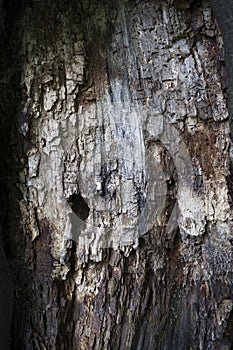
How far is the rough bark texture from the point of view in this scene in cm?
104

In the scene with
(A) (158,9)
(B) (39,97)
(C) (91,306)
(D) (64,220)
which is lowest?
(C) (91,306)

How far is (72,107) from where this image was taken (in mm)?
1060

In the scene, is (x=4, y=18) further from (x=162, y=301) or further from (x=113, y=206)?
(x=162, y=301)

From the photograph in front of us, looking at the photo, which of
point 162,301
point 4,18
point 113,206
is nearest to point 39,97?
point 4,18

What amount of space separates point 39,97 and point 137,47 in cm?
25

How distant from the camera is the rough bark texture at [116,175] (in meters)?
1.04

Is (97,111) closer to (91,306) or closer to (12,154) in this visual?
(12,154)

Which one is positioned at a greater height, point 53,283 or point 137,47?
point 137,47

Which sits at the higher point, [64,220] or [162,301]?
[64,220]

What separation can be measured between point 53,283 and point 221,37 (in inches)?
26.8

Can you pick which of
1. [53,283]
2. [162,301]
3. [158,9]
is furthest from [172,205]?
[158,9]

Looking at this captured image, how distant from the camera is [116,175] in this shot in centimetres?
106

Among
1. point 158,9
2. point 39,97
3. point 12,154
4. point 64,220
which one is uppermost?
point 158,9

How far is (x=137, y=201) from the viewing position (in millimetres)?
1066
